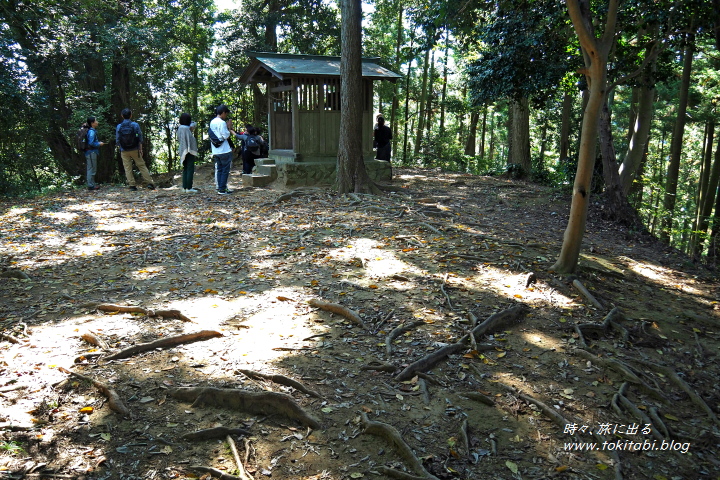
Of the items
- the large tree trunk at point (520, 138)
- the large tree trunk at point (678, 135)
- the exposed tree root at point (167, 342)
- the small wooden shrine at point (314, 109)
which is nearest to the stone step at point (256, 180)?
the small wooden shrine at point (314, 109)

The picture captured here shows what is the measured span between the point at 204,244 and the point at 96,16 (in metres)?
12.3

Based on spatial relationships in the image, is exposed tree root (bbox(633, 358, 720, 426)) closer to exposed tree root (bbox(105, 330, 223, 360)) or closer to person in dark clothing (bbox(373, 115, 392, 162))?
exposed tree root (bbox(105, 330, 223, 360))

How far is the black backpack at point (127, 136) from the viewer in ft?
43.2

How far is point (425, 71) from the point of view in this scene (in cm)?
2675

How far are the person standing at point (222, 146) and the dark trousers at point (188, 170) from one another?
0.70 m

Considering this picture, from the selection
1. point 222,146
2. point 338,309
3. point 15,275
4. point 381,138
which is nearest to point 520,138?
point 381,138

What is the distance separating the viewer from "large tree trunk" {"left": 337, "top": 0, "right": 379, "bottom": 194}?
11219 millimetres

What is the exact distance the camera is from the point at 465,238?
28.3ft

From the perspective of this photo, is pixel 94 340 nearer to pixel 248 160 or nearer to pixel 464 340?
pixel 464 340

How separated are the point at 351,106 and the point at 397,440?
8.96 meters

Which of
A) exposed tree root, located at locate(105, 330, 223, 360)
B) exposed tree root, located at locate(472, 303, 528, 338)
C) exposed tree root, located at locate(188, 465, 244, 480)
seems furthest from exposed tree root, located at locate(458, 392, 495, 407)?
exposed tree root, located at locate(105, 330, 223, 360)

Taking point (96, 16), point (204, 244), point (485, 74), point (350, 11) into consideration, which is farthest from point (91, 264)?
point (96, 16)

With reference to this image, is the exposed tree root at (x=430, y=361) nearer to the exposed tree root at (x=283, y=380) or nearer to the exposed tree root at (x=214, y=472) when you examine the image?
the exposed tree root at (x=283, y=380)

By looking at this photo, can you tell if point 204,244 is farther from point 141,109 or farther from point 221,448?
point 141,109
